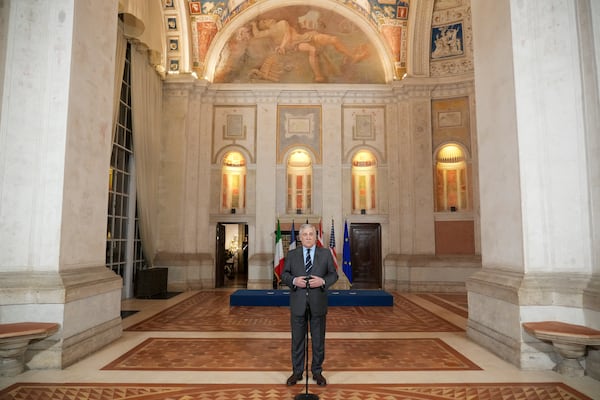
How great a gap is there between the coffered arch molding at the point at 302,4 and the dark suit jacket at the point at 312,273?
10999mm

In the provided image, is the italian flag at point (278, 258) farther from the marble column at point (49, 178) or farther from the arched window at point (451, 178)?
the marble column at point (49, 178)

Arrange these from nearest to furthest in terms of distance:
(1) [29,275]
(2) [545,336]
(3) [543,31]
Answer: (2) [545,336]
(1) [29,275]
(3) [543,31]

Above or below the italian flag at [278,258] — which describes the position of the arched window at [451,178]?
above

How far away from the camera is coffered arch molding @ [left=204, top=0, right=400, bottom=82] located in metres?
13.8

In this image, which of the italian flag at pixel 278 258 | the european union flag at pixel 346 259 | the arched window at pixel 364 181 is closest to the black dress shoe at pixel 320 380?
→ the italian flag at pixel 278 258

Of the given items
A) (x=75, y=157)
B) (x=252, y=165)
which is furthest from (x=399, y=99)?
(x=75, y=157)

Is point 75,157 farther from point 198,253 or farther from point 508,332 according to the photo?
point 198,253

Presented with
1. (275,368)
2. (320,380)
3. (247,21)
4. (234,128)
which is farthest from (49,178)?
(247,21)

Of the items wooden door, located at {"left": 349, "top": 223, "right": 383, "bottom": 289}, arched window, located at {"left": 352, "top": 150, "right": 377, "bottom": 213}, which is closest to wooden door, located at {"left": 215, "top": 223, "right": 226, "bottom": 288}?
wooden door, located at {"left": 349, "top": 223, "right": 383, "bottom": 289}

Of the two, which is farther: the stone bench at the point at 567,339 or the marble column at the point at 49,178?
the marble column at the point at 49,178

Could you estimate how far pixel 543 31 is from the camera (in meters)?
5.10

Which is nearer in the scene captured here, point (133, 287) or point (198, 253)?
point (133, 287)

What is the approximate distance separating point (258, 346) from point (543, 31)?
5.61 metres

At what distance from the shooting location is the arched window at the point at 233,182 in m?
13.7
